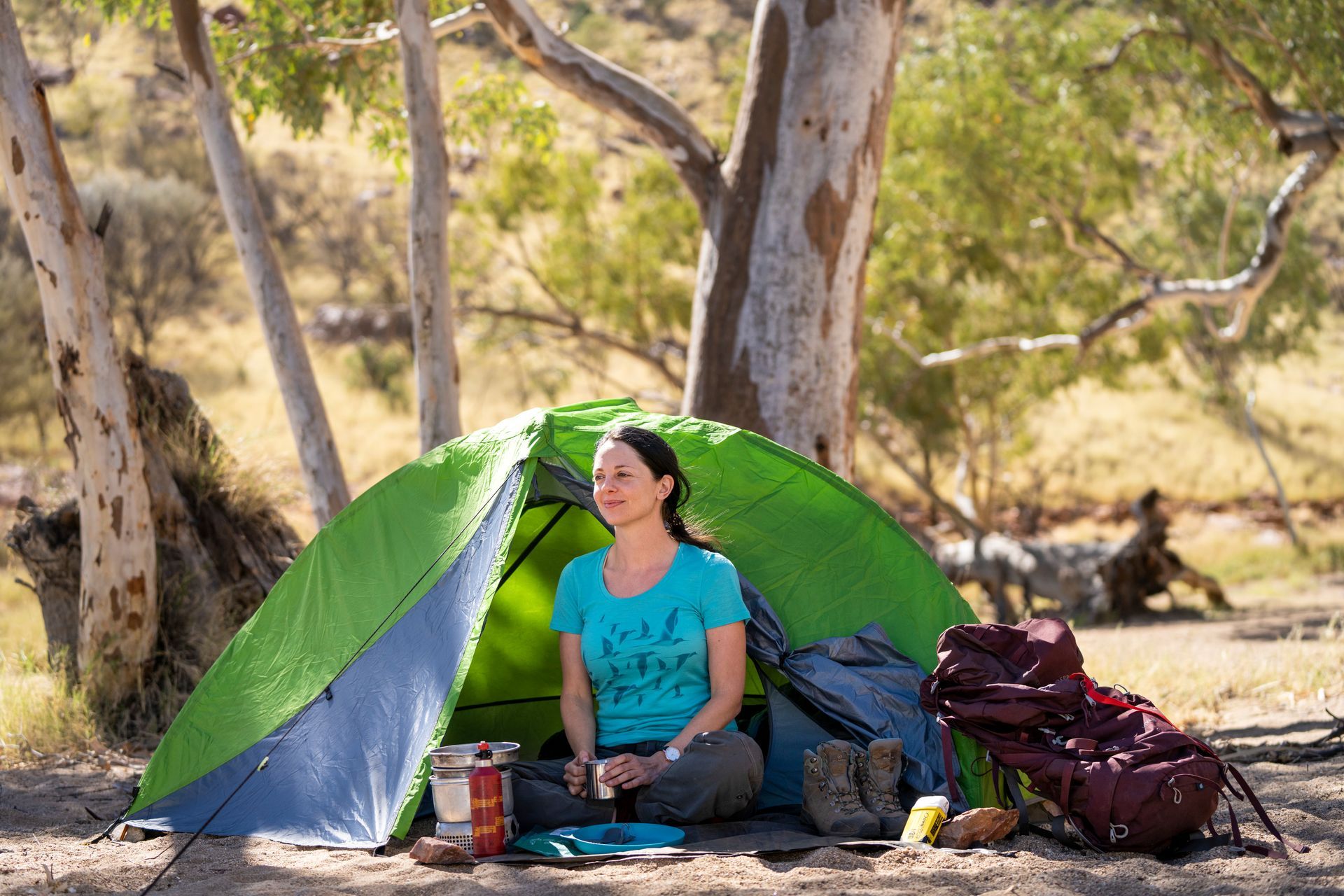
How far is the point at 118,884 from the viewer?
127 inches

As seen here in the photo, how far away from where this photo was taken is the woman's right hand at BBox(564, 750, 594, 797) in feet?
12.0

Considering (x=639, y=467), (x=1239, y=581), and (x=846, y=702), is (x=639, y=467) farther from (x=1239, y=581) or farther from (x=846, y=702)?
(x=1239, y=581)

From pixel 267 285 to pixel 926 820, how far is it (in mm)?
5057

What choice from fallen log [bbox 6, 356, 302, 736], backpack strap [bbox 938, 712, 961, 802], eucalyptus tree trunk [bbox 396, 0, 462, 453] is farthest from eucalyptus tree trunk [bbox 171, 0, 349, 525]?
backpack strap [bbox 938, 712, 961, 802]

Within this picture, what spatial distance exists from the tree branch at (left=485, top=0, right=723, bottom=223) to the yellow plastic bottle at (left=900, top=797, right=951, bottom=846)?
3629 mm

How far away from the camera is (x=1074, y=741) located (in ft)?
11.5

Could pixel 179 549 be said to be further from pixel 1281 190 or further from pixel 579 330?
pixel 579 330

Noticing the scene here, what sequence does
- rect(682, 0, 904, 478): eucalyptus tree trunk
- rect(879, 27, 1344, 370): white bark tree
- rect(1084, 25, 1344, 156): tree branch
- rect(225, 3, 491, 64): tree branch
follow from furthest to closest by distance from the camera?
rect(879, 27, 1344, 370): white bark tree, rect(1084, 25, 1344, 156): tree branch, rect(225, 3, 491, 64): tree branch, rect(682, 0, 904, 478): eucalyptus tree trunk

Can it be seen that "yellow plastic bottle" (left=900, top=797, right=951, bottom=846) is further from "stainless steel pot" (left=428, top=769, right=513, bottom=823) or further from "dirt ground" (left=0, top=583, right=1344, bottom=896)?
"stainless steel pot" (left=428, top=769, right=513, bottom=823)

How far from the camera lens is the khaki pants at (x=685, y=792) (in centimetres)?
360

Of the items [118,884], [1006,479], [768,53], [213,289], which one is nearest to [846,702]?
[118,884]

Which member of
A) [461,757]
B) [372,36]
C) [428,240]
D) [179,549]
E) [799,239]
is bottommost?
[461,757]

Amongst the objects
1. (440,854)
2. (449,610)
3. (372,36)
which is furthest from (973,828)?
(372,36)

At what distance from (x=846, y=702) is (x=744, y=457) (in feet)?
3.27
